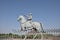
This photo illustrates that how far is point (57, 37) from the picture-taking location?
8.58 meters

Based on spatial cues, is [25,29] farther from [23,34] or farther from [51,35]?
[51,35]

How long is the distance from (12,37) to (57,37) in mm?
2199

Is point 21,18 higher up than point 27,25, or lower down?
higher up

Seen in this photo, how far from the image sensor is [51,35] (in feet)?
27.2

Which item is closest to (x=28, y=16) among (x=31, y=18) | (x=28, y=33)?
(x=31, y=18)

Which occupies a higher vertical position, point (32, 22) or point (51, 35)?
point (32, 22)

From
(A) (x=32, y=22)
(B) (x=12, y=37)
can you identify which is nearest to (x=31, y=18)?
(A) (x=32, y=22)

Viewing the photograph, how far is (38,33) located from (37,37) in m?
0.21

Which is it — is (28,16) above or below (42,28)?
above

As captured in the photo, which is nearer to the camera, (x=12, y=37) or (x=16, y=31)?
(x=16, y=31)

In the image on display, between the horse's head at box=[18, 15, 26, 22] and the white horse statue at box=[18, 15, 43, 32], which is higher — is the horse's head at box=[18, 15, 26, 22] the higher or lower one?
the higher one

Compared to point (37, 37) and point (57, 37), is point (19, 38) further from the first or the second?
point (57, 37)

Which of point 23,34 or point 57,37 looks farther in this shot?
point 57,37

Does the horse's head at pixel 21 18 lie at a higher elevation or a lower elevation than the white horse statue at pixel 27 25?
higher
